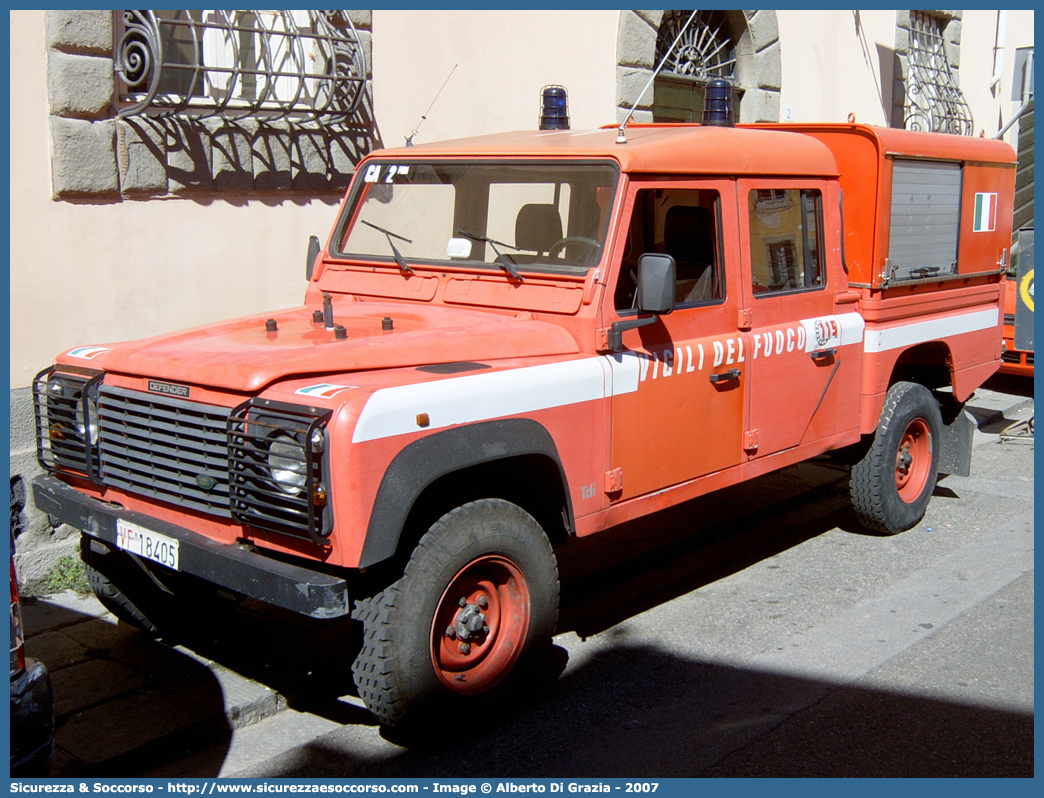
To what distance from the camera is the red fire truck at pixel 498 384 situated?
3586mm

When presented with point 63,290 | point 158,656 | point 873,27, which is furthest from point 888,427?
point 873,27

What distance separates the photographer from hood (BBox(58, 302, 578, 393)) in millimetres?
3721

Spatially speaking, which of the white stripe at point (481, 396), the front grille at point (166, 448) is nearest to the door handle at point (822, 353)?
the white stripe at point (481, 396)

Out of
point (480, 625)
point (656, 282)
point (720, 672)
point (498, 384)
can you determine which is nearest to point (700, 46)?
point (656, 282)

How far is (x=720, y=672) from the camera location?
463 cm

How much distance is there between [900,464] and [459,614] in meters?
3.66

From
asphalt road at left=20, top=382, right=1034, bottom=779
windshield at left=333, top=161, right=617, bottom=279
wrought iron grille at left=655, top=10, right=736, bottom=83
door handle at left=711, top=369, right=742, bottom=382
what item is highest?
wrought iron grille at left=655, top=10, right=736, bottom=83

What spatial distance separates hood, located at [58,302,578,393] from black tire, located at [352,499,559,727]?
62cm

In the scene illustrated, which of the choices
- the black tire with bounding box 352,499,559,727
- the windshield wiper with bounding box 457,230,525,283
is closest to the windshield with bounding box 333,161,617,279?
the windshield wiper with bounding box 457,230,525,283

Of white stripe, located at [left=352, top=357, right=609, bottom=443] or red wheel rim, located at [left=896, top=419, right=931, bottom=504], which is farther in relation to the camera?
red wheel rim, located at [left=896, top=419, right=931, bottom=504]

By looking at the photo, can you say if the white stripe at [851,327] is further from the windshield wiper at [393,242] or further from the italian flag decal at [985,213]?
the windshield wiper at [393,242]

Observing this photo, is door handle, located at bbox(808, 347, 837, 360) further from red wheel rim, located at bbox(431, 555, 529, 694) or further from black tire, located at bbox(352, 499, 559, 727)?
red wheel rim, located at bbox(431, 555, 529, 694)

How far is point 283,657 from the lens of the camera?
15.5 feet

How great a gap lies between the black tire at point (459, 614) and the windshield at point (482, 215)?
1206 millimetres
